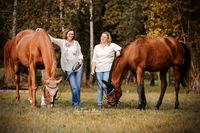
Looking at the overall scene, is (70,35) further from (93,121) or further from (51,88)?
(93,121)

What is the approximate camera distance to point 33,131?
913 cm

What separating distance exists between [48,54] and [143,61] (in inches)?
103

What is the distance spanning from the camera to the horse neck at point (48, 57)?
1325cm

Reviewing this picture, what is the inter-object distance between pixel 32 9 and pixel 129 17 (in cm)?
1224

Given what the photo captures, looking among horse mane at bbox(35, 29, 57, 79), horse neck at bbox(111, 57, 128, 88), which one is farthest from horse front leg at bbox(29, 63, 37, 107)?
horse neck at bbox(111, 57, 128, 88)

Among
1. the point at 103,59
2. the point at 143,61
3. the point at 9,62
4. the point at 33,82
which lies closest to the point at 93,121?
the point at 33,82

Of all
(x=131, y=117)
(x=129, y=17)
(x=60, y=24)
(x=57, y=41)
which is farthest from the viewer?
(x=129, y=17)

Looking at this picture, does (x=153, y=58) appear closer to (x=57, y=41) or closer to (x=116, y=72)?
(x=116, y=72)

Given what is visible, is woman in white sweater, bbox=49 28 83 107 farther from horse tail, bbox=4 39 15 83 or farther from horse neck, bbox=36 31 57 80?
horse tail, bbox=4 39 15 83

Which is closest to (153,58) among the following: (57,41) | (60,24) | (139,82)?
(139,82)

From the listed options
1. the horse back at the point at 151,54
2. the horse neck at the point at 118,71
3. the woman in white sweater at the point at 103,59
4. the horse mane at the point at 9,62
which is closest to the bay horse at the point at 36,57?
the horse mane at the point at 9,62

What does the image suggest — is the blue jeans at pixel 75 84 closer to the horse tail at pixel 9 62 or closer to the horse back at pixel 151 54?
the horse back at pixel 151 54

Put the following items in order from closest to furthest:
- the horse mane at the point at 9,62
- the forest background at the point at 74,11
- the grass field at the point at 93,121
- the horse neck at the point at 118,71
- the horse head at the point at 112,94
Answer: the grass field at the point at 93,121
the horse head at the point at 112,94
the horse neck at the point at 118,71
the horse mane at the point at 9,62
the forest background at the point at 74,11

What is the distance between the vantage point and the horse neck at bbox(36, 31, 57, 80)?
13.2 meters
